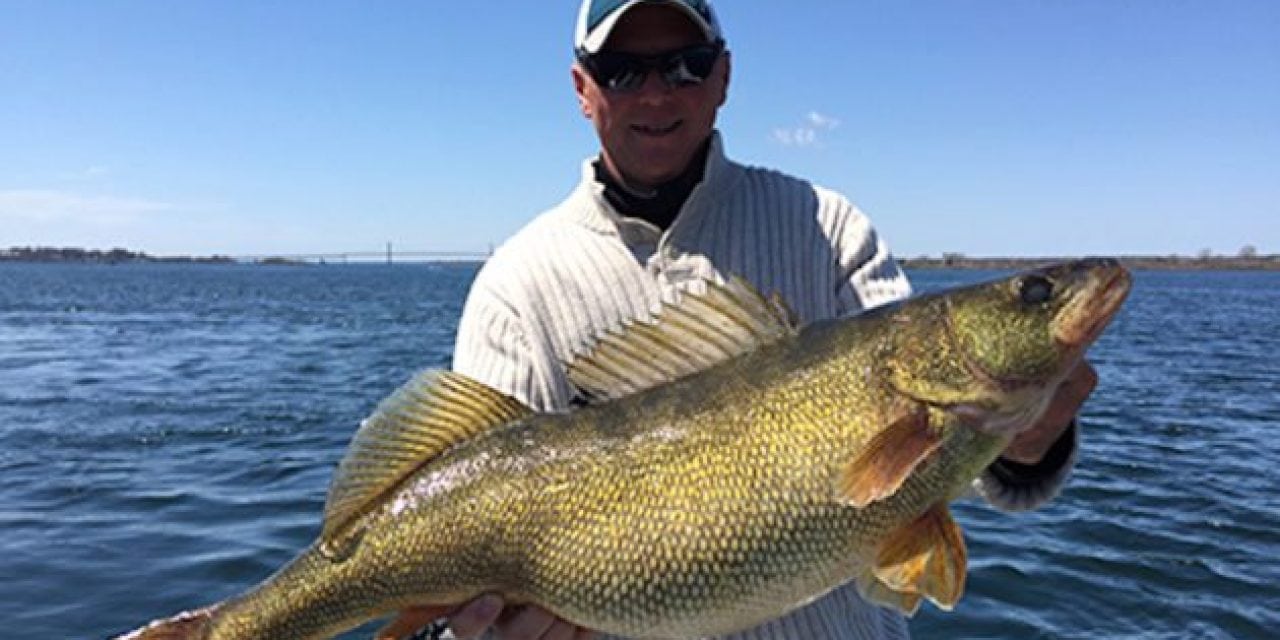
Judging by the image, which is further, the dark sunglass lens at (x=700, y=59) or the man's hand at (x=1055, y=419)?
the dark sunglass lens at (x=700, y=59)

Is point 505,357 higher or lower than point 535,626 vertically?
higher

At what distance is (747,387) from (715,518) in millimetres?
417

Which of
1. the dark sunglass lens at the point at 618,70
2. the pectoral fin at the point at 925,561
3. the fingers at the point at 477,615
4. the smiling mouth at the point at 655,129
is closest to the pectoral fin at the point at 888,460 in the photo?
the pectoral fin at the point at 925,561

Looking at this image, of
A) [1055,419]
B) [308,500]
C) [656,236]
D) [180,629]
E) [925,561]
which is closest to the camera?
[925,561]

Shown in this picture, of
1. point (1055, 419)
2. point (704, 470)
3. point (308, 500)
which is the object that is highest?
point (1055, 419)

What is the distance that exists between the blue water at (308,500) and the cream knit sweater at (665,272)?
19.0 ft

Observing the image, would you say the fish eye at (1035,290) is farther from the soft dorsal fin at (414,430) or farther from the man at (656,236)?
the soft dorsal fin at (414,430)

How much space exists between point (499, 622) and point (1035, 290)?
6.29ft

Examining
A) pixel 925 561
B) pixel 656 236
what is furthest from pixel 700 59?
pixel 925 561

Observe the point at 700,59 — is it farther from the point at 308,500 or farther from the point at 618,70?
the point at 308,500

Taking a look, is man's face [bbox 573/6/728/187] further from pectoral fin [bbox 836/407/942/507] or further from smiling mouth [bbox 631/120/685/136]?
pectoral fin [bbox 836/407/942/507]

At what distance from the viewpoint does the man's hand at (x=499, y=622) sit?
10.2 ft

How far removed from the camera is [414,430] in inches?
132

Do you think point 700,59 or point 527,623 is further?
point 700,59
